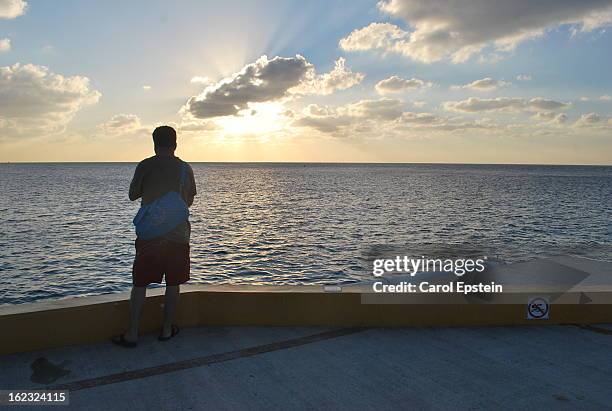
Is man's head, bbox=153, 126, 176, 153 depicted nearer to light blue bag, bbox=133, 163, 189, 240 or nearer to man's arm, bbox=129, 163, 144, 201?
man's arm, bbox=129, 163, 144, 201

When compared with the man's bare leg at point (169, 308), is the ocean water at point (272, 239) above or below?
below

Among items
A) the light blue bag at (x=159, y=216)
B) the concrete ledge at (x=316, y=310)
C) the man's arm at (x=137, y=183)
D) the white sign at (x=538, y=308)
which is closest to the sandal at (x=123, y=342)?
the concrete ledge at (x=316, y=310)

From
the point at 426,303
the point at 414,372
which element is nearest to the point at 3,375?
the point at 414,372

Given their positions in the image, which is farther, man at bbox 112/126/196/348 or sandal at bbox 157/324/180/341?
sandal at bbox 157/324/180/341

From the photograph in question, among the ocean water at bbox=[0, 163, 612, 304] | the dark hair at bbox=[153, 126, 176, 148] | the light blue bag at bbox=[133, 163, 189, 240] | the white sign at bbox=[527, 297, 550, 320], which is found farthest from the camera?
the ocean water at bbox=[0, 163, 612, 304]

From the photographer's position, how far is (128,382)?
3.55 meters

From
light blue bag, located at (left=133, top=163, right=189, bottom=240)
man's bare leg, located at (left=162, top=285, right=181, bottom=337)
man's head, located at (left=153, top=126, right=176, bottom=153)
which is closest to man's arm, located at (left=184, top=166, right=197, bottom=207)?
light blue bag, located at (left=133, top=163, right=189, bottom=240)

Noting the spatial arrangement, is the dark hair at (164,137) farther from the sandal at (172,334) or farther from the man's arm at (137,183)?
the sandal at (172,334)

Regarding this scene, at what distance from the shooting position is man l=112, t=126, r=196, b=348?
4.20 m

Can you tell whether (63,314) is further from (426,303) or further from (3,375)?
(426,303)

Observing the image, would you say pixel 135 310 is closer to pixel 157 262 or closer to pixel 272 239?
pixel 157 262

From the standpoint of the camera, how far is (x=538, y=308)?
4922mm

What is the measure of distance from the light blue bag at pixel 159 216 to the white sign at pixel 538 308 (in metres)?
3.53

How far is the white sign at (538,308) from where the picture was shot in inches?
193
